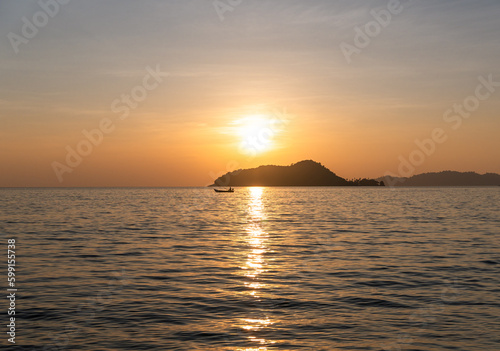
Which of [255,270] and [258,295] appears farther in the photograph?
[255,270]

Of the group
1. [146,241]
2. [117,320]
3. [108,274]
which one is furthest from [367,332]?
[146,241]

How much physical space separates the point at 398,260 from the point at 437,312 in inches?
550

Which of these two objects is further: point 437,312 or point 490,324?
point 437,312

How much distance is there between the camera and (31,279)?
26.4 metres

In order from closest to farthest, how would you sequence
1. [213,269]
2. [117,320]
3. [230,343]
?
[230,343] → [117,320] → [213,269]

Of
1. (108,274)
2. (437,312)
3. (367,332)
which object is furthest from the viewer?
(108,274)

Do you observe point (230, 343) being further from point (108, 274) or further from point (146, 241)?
point (146, 241)

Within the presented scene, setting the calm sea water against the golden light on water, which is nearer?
the calm sea water

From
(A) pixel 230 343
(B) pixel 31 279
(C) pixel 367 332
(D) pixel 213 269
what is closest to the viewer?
(A) pixel 230 343

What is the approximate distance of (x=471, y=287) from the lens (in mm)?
24688

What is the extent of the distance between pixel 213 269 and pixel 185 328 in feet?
40.9

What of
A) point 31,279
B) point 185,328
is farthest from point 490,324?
point 31,279

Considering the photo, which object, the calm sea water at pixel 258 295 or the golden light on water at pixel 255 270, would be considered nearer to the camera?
the calm sea water at pixel 258 295

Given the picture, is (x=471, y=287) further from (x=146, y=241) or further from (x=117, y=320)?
(x=146, y=241)
